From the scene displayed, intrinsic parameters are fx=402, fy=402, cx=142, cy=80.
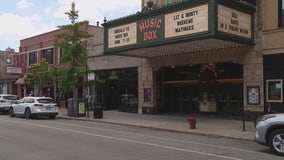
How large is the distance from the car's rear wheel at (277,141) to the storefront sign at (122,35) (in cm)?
1271

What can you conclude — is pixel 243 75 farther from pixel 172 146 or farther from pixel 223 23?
pixel 172 146

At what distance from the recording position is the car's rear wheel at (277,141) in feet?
37.5

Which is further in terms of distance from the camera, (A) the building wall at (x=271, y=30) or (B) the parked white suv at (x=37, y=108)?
(B) the parked white suv at (x=37, y=108)

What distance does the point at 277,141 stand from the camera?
11.5 meters

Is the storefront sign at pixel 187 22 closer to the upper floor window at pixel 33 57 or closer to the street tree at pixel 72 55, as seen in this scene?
the street tree at pixel 72 55

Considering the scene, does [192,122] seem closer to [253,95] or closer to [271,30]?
[253,95]

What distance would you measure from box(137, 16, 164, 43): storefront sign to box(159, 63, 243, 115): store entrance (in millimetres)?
5505

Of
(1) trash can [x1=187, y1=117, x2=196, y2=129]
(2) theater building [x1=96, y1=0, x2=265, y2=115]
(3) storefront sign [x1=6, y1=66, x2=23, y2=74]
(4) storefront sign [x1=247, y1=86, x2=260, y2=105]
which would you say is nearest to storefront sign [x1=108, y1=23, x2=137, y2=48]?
(2) theater building [x1=96, y1=0, x2=265, y2=115]

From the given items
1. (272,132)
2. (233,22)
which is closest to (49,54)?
(233,22)

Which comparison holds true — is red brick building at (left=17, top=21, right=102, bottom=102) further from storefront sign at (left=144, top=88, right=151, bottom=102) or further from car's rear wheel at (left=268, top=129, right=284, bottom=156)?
car's rear wheel at (left=268, top=129, right=284, bottom=156)

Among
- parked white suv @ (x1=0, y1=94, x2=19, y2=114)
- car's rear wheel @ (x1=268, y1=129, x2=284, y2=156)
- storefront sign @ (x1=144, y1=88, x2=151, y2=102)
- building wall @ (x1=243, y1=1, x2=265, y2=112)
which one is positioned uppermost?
building wall @ (x1=243, y1=1, x2=265, y2=112)

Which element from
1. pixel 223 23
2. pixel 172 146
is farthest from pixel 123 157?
pixel 223 23

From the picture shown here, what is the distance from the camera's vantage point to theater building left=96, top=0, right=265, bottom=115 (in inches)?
771

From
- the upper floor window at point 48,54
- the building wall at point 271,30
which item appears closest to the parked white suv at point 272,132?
the building wall at point 271,30
